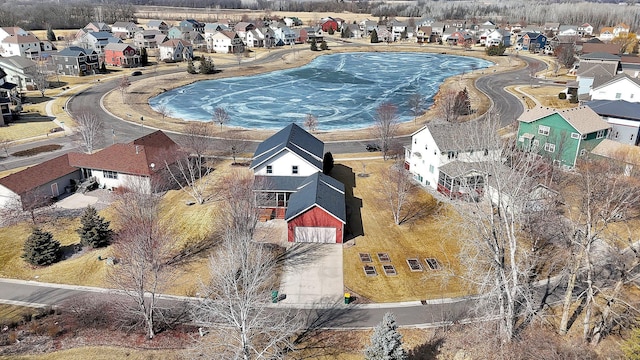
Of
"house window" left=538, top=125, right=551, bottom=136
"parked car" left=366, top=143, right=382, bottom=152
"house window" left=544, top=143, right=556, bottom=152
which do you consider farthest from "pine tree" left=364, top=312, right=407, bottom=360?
"parked car" left=366, top=143, right=382, bottom=152

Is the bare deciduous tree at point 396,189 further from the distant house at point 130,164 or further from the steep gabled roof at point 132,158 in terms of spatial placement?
the steep gabled roof at point 132,158

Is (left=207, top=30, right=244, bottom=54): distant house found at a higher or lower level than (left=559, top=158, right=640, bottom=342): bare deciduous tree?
higher

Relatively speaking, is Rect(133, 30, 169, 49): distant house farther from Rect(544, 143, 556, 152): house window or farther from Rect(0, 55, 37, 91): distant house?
Rect(544, 143, 556, 152): house window

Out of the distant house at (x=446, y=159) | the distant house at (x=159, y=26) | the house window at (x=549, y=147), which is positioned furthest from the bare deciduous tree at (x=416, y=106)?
the distant house at (x=159, y=26)

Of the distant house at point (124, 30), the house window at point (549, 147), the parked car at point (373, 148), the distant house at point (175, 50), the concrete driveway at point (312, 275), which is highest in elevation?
the distant house at point (124, 30)

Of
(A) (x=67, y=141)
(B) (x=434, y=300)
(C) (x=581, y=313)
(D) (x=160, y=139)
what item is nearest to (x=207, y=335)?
(B) (x=434, y=300)

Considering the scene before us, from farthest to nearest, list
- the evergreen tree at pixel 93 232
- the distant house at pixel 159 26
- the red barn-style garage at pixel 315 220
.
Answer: the distant house at pixel 159 26
the evergreen tree at pixel 93 232
the red barn-style garage at pixel 315 220
